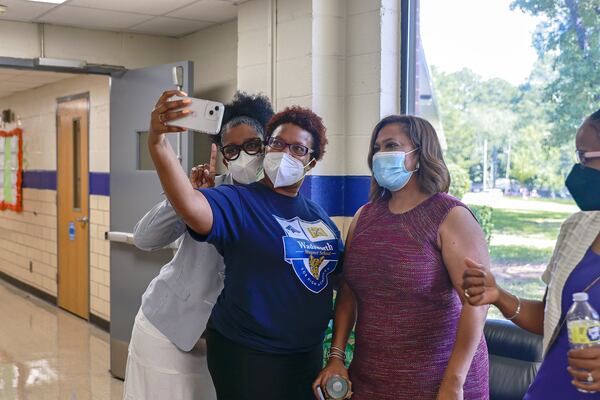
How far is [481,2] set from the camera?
3.47 meters

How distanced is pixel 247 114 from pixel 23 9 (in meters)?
2.74

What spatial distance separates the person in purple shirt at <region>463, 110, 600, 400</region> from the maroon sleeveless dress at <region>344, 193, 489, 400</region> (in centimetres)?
26

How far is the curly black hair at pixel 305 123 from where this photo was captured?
223 cm

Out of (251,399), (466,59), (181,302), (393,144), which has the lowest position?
(251,399)

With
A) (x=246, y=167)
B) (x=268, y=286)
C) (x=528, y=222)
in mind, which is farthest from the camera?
(x=528, y=222)

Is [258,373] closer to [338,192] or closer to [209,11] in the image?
[338,192]

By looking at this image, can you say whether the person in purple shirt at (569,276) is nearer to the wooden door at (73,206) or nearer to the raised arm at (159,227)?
the raised arm at (159,227)

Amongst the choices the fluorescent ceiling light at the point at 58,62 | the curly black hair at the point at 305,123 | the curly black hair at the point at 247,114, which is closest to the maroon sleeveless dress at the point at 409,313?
the curly black hair at the point at 305,123

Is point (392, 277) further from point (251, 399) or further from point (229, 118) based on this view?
point (229, 118)

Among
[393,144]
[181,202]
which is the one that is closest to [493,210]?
[393,144]

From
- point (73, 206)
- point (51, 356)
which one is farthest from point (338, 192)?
point (73, 206)

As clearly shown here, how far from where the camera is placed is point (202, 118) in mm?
1782

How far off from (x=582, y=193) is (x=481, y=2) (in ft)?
6.68

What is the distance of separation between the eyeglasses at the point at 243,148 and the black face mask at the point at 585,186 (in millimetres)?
1049
